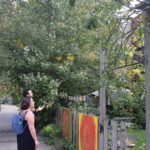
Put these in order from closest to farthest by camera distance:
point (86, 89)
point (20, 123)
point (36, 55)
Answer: point (20, 123), point (36, 55), point (86, 89)

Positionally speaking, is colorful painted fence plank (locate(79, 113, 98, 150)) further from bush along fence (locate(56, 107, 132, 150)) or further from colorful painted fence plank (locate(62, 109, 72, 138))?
colorful painted fence plank (locate(62, 109, 72, 138))

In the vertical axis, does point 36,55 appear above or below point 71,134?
above

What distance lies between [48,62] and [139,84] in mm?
5054

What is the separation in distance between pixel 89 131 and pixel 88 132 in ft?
0.22

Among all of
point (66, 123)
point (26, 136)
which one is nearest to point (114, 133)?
point (26, 136)

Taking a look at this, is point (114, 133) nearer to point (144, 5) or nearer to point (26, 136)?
point (26, 136)

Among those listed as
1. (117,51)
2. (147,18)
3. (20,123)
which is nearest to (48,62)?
(20,123)

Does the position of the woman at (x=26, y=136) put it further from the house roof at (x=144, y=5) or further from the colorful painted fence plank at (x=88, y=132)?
the house roof at (x=144, y=5)

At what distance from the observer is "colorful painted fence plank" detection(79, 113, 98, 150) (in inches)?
216

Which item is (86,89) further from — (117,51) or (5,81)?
(117,51)

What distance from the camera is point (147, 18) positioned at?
365 cm

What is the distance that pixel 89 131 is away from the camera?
231 inches

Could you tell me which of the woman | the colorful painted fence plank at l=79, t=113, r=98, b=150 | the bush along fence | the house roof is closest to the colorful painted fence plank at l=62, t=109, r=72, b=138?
the bush along fence

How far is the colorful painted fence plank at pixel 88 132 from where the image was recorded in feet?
18.0
